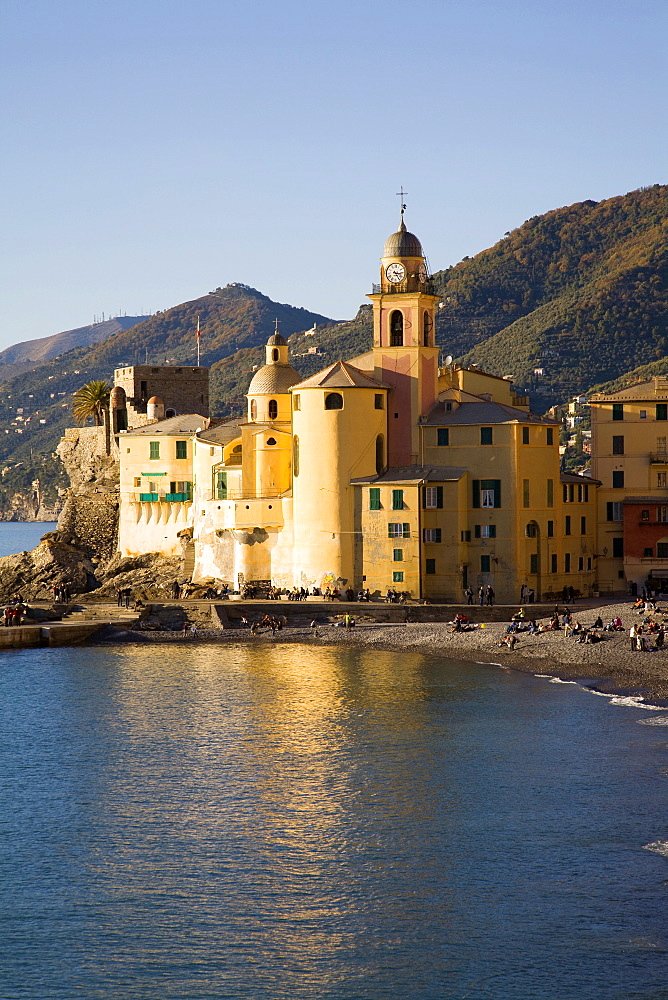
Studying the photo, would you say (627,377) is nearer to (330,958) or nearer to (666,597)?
(666,597)

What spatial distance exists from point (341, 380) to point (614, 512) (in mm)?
17299

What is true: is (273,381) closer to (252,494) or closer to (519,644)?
(252,494)

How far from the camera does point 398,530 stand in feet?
229

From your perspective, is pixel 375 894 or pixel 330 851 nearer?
pixel 375 894

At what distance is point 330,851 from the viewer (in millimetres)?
35188

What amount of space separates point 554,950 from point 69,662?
40169 mm

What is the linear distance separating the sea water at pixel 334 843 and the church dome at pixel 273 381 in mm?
24234

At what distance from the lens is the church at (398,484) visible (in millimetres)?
70062

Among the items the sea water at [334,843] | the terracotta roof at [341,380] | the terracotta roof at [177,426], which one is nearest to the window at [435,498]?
the terracotta roof at [341,380]

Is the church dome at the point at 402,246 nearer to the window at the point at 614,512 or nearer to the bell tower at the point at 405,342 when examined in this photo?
the bell tower at the point at 405,342

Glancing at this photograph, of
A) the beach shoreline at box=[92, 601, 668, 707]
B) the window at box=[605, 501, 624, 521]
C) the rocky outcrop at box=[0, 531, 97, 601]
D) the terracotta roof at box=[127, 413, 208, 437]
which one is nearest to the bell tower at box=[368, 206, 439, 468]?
the beach shoreline at box=[92, 601, 668, 707]

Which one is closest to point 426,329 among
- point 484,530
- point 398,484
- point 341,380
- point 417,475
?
point 341,380

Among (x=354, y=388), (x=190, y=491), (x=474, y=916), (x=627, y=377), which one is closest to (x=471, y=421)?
(x=354, y=388)

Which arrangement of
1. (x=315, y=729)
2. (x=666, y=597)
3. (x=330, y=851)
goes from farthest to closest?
(x=666, y=597) → (x=315, y=729) → (x=330, y=851)
